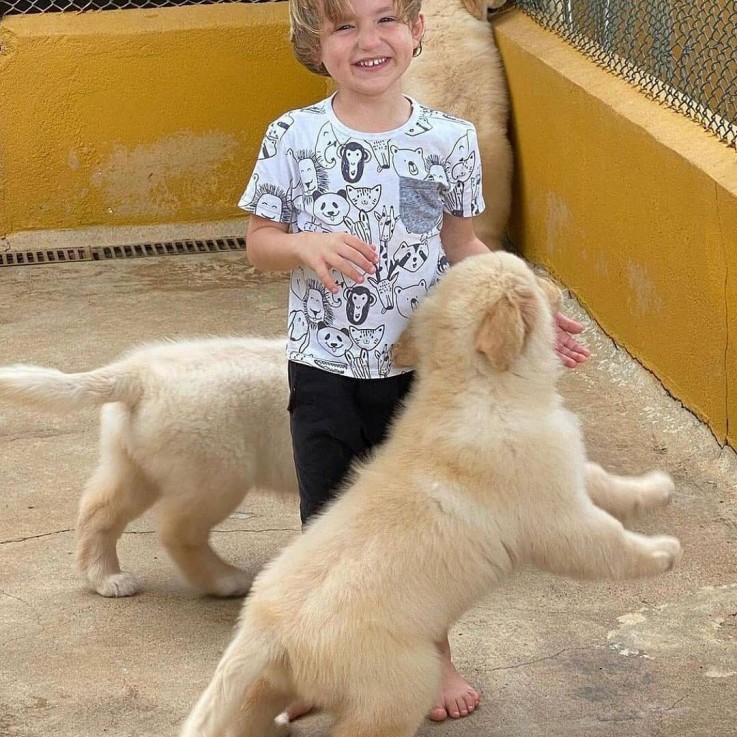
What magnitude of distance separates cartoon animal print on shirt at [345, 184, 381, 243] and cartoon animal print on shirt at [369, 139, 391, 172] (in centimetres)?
4

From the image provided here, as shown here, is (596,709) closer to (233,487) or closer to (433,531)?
(433,531)

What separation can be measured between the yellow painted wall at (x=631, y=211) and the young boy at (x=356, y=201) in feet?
5.30

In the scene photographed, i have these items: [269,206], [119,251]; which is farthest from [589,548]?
[119,251]

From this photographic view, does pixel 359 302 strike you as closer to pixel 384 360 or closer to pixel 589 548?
pixel 384 360

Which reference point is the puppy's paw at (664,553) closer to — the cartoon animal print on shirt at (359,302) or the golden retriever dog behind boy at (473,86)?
the cartoon animal print on shirt at (359,302)

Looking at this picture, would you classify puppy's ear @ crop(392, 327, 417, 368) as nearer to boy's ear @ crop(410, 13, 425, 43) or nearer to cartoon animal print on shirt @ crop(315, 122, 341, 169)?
cartoon animal print on shirt @ crop(315, 122, 341, 169)

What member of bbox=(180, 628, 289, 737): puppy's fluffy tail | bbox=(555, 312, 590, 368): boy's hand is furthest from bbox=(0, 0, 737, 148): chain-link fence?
bbox=(180, 628, 289, 737): puppy's fluffy tail

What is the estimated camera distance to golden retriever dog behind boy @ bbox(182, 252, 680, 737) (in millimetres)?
2662

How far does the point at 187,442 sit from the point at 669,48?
2.75m

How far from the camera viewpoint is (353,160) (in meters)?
2.95

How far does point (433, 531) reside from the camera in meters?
2.77

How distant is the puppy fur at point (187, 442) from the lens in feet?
11.8

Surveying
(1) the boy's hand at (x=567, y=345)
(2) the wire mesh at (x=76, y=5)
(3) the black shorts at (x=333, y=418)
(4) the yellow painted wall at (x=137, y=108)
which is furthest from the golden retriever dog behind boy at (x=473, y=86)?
(3) the black shorts at (x=333, y=418)

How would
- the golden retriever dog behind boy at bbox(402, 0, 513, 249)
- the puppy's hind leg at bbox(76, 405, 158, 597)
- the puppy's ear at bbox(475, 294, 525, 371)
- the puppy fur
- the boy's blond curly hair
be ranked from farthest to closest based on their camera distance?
the golden retriever dog behind boy at bbox(402, 0, 513, 249) < the puppy's hind leg at bbox(76, 405, 158, 597) < the puppy fur < the boy's blond curly hair < the puppy's ear at bbox(475, 294, 525, 371)
